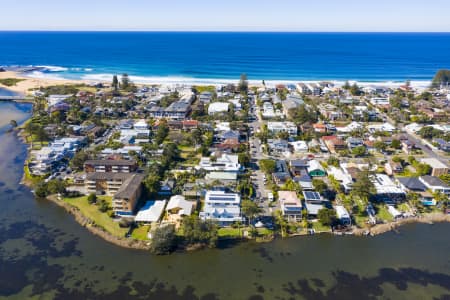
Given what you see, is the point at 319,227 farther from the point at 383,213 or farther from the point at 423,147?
the point at 423,147

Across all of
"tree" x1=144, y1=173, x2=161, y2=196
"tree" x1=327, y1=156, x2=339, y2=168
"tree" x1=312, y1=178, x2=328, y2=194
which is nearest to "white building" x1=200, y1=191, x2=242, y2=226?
A: "tree" x1=144, y1=173, x2=161, y2=196

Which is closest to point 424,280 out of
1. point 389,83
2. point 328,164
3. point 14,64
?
point 328,164

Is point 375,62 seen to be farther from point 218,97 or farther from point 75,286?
point 75,286

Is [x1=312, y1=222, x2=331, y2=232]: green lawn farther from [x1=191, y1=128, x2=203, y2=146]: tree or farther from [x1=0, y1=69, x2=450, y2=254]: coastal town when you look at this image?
[x1=191, y1=128, x2=203, y2=146]: tree

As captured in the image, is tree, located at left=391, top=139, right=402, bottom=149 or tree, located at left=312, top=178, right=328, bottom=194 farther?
tree, located at left=391, top=139, right=402, bottom=149

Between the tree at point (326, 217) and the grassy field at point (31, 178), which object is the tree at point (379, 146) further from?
the grassy field at point (31, 178)

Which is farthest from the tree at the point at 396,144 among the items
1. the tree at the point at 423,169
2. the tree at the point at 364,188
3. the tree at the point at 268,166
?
the tree at the point at 268,166
